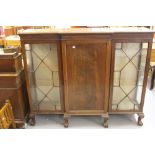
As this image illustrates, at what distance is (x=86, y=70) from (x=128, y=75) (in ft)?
1.60

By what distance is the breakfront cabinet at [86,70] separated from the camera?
169 centimetres

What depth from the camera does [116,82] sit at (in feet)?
6.40

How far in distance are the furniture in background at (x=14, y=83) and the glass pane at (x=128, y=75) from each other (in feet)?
3.37

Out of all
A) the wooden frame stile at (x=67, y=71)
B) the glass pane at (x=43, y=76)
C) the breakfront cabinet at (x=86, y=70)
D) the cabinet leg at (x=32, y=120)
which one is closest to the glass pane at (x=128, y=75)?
the breakfront cabinet at (x=86, y=70)

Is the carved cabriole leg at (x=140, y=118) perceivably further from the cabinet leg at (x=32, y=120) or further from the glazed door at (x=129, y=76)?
the cabinet leg at (x=32, y=120)

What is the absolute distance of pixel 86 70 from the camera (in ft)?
5.98

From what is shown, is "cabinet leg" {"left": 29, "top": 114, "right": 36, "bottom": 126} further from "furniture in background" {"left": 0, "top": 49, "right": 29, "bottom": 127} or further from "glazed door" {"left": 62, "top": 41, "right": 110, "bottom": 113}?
"glazed door" {"left": 62, "top": 41, "right": 110, "bottom": 113}

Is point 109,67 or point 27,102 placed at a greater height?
point 109,67

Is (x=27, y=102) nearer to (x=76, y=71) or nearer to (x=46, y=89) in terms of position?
(x=46, y=89)
